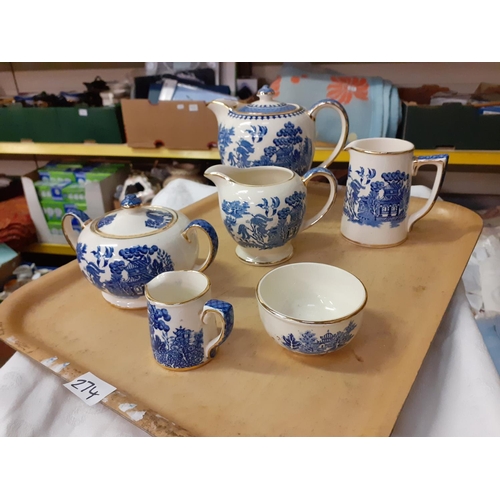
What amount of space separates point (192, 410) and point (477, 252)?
36.7 inches

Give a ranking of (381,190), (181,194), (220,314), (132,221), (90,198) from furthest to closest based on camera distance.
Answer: (90,198)
(181,194)
(381,190)
(132,221)
(220,314)

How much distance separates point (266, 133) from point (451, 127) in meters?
0.62

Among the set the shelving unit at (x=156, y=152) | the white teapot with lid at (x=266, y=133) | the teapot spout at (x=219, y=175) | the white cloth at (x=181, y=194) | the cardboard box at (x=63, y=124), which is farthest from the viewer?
Result: the cardboard box at (x=63, y=124)

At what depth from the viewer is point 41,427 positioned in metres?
0.47

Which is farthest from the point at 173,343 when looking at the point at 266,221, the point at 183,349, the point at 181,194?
the point at 181,194

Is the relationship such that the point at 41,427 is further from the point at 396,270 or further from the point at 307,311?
the point at 396,270

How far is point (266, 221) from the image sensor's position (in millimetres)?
646

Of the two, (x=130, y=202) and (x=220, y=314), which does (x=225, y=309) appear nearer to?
(x=220, y=314)

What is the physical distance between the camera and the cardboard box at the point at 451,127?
3.59 ft

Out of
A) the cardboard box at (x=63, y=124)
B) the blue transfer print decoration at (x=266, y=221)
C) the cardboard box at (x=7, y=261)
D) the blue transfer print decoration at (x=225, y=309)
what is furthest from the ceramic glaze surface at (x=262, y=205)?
the cardboard box at (x=7, y=261)

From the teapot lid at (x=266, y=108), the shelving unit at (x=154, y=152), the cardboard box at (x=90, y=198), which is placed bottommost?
the cardboard box at (x=90, y=198)

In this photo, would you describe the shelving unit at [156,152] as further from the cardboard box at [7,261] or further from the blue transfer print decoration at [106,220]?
the blue transfer print decoration at [106,220]

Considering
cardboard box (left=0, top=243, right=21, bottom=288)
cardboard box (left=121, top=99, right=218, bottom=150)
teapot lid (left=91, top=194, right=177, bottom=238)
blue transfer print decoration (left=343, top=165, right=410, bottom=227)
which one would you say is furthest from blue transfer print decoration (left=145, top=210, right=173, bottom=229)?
cardboard box (left=0, top=243, right=21, bottom=288)

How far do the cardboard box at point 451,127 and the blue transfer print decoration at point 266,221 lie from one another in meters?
0.61
